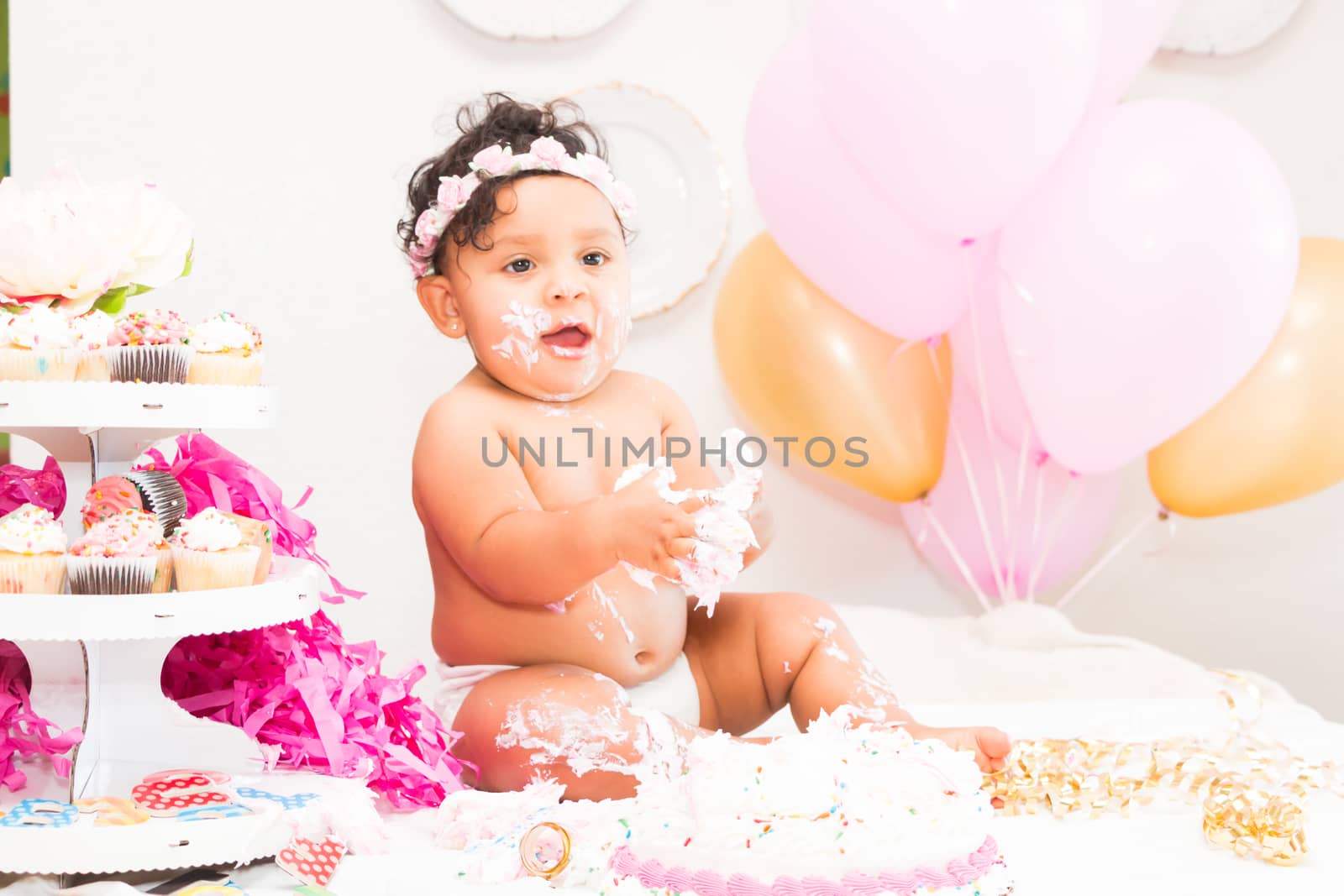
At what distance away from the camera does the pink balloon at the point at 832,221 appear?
5.39 ft

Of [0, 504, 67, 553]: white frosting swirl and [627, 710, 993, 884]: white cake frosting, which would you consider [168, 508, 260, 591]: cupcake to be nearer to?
[0, 504, 67, 553]: white frosting swirl

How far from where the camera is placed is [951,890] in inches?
30.4

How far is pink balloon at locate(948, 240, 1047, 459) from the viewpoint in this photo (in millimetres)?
1760

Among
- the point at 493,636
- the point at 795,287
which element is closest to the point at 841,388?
the point at 795,287

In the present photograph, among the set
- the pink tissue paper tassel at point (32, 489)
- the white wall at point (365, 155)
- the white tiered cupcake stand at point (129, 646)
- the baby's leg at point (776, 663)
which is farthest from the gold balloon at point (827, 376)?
the pink tissue paper tassel at point (32, 489)

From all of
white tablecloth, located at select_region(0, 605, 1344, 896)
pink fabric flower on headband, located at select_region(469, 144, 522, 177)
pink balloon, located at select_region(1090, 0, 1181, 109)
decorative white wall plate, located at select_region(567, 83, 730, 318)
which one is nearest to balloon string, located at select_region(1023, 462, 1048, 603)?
white tablecloth, located at select_region(0, 605, 1344, 896)

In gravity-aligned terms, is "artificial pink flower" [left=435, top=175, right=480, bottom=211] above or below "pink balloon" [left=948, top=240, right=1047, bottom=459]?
above

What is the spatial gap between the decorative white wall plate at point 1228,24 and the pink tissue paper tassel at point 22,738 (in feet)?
6.81

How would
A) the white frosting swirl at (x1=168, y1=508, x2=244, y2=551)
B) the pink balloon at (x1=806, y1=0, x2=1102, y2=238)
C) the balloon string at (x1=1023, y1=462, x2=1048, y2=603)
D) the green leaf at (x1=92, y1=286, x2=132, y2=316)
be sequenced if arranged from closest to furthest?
the white frosting swirl at (x1=168, y1=508, x2=244, y2=551) < the green leaf at (x1=92, y1=286, x2=132, y2=316) < the pink balloon at (x1=806, y1=0, x2=1102, y2=238) < the balloon string at (x1=1023, y1=462, x2=1048, y2=603)

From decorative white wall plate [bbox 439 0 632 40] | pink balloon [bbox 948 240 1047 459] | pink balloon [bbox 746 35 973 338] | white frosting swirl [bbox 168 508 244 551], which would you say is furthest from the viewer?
decorative white wall plate [bbox 439 0 632 40]

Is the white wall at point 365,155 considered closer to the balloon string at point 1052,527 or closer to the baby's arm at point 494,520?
the balloon string at point 1052,527

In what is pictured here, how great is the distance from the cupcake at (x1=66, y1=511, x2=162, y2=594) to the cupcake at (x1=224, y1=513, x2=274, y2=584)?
69 mm

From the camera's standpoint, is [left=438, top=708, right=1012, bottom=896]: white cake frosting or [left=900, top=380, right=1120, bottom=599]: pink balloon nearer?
[left=438, top=708, right=1012, bottom=896]: white cake frosting

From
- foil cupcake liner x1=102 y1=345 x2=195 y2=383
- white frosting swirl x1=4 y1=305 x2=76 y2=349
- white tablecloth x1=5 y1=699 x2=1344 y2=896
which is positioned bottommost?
white tablecloth x1=5 y1=699 x2=1344 y2=896
